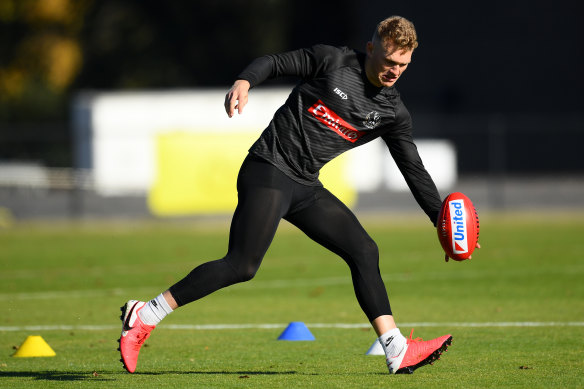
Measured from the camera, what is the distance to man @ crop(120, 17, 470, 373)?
6.35m

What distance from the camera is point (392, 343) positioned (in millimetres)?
6559

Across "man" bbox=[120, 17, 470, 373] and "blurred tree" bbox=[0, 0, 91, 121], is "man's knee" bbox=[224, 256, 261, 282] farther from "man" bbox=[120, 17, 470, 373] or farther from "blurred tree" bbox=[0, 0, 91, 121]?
"blurred tree" bbox=[0, 0, 91, 121]

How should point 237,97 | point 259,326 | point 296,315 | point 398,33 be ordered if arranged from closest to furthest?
point 237,97 → point 398,33 → point 259,326 → point 296,315

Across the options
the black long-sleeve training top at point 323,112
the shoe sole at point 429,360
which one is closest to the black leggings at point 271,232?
the black long-sleeve training top at point 323,112

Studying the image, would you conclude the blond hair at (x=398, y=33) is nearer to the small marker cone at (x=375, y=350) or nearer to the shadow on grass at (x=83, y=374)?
the shadow on grass at (x=83, y=374)

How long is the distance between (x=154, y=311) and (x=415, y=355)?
1.64 metres

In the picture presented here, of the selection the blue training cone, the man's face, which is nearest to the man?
the man's face

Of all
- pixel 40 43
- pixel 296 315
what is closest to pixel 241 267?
pixel 296 315

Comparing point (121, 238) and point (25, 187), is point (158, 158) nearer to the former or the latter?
point (121, 238)

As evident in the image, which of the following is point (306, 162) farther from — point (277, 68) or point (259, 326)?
point (259, 326)

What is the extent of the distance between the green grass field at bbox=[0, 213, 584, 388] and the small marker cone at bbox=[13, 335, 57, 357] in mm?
131

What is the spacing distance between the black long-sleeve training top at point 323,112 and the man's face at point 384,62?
0.09m

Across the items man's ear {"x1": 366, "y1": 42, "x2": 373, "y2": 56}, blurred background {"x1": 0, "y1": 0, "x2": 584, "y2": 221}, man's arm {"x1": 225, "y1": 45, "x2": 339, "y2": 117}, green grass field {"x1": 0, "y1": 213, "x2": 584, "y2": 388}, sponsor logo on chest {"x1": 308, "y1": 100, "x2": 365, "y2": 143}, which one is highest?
man's ear {"x1": 366, "y1": 42, "x2": 373, "y2": 56}

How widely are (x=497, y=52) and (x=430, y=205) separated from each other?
35.0 m
